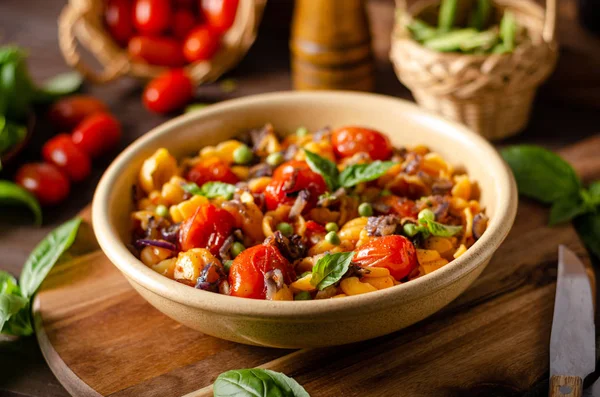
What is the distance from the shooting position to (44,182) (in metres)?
3.84

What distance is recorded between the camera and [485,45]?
400 centimetres

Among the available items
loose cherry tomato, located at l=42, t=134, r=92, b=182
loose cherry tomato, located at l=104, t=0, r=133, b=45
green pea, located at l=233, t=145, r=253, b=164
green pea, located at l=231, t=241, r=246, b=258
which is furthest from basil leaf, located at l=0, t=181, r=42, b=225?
loose cherry tomato, located at l=104, t=0, r=133, b=45

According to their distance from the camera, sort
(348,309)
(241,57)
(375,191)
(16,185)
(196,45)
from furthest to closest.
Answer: (241,57) < (196,45) < (16,185) < (375,191) < (348,309)

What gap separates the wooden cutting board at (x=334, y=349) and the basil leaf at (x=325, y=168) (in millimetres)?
694

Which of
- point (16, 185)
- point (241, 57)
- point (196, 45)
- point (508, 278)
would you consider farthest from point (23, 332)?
point (241, 57)

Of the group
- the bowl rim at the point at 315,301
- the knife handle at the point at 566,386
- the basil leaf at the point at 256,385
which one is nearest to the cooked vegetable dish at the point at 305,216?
the bowl rim at the point at 315,301

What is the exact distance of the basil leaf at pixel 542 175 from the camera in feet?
11.1

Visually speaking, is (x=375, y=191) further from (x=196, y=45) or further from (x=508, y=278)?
(x=196, y=45)

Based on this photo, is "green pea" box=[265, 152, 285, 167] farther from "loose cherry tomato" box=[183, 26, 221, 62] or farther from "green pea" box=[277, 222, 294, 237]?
"loose cherry tomato" box=[183, 26, 221, 62]

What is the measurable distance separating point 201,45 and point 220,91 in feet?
1.12

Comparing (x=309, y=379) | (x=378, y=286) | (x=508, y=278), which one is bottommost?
(x=508, y=278)

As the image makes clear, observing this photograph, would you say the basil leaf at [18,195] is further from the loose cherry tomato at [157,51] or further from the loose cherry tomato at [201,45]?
the loose cherry tomato at [201,45]

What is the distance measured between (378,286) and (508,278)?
2.54 ft

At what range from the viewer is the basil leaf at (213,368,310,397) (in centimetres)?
230
